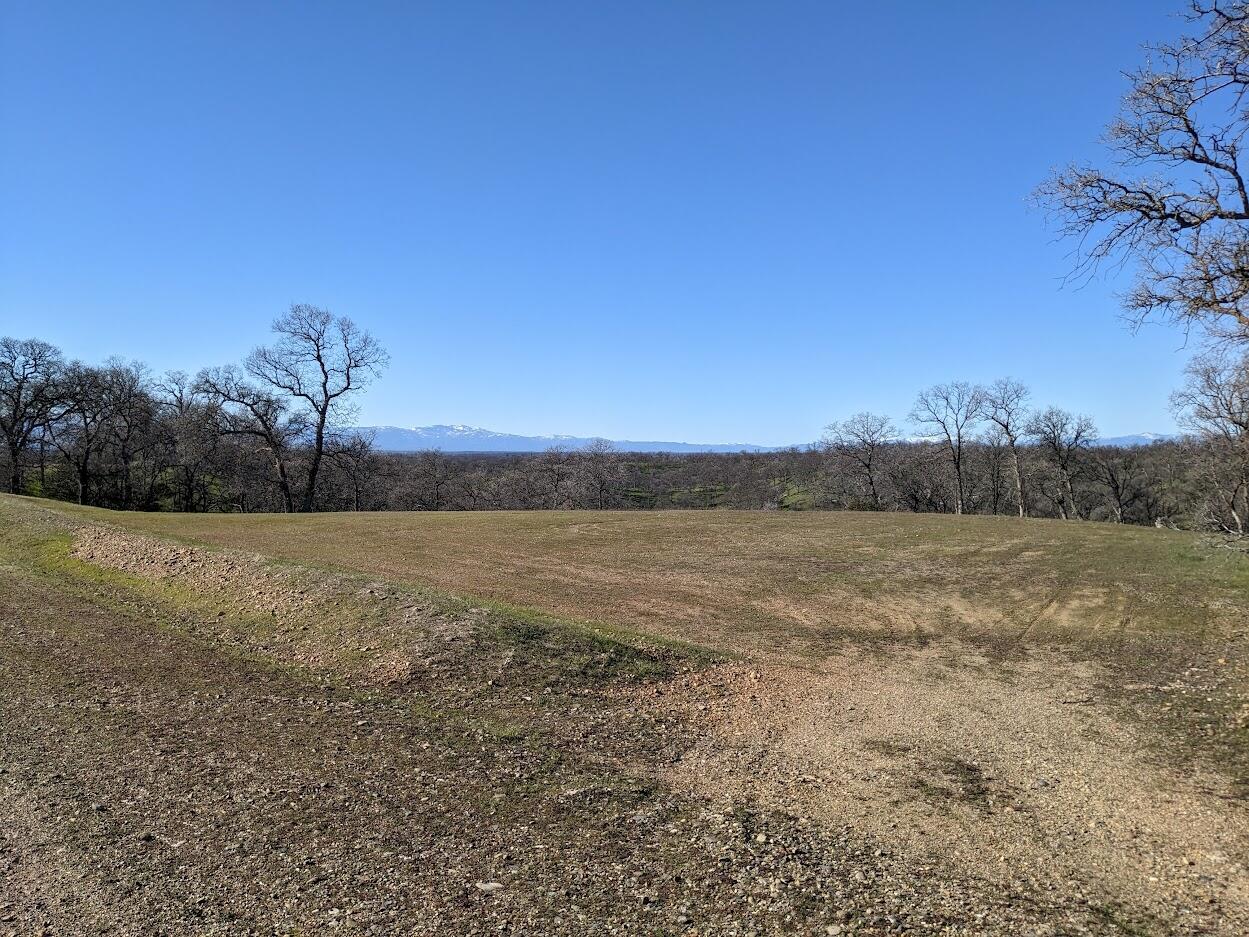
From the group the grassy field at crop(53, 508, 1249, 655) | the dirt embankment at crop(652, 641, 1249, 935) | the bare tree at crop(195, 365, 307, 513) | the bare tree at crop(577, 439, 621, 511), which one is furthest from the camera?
the bare tree at crop(577, 439, 621, 511)

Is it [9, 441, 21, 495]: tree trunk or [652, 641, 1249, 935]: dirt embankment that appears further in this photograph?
[9, 441, 21, 495]: tree trunk

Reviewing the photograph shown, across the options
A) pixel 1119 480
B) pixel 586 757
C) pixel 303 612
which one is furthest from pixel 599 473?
pixel 586 757

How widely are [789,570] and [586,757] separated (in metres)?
16.1

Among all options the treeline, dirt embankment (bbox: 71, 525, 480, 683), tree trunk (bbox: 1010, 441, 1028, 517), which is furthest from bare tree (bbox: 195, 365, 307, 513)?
tree trunk (bbox: 1010, 441, 1028, 517)

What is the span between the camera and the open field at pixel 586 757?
199 inches

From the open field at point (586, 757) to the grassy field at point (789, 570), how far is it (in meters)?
0.28

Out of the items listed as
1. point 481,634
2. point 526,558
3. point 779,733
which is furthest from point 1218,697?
point 526,558

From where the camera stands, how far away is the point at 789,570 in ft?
74.9

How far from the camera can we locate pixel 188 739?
24.8 feet

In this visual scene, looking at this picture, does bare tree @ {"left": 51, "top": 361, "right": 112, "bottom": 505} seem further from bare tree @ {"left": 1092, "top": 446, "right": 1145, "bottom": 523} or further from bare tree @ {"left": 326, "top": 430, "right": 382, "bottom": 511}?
bare tree @ {"left": 1092, "top": 446, "right": 1145, "bottom": 523}

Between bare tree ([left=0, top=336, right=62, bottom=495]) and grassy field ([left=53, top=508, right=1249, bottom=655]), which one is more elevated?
bare tree ([left=0, top=336, right=62, bottom=495])

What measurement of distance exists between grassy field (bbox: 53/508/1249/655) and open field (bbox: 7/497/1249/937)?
0.90ft

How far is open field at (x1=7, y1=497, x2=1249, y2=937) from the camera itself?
16.6ft

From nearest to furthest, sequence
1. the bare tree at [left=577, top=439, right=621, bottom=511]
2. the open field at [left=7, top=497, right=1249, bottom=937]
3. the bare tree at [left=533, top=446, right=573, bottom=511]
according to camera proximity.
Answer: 1. the open field at [left=7, top=497, right=1249, bottom=937]
2. the bare tree at [left=577, top=439, right=621, bottom=511]
3. the bare tree at [left=533, top=446, right=573, bottom=511]
